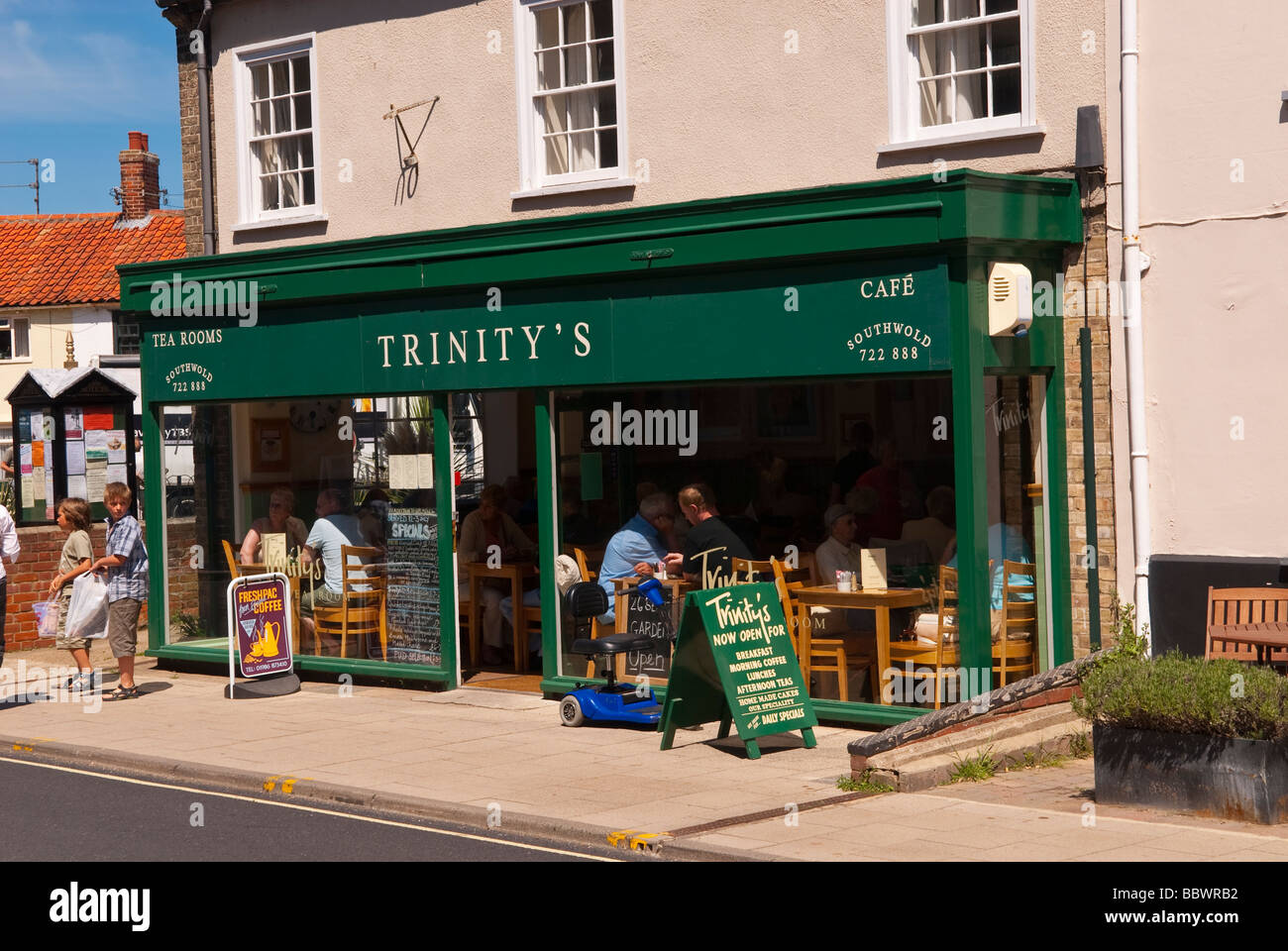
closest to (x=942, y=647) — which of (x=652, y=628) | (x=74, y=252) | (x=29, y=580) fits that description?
(x=652, y=628)

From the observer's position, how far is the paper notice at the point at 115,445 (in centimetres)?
1914

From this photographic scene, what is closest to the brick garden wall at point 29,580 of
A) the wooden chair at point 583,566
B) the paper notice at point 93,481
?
the paper notice at point 93,481

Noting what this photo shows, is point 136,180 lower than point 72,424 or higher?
higher

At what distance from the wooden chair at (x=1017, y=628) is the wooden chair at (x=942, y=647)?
304 mm

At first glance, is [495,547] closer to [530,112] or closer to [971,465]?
[530,112]

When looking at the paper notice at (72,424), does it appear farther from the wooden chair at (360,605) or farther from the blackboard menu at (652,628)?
the blackboard menu at (652,628)

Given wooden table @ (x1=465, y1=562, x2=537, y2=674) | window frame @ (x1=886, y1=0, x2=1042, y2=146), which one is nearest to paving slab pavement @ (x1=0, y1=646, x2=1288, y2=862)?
wooden table @ (x1=465, y1=562, x2=537, y2=674)

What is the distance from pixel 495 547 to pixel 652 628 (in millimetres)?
2287

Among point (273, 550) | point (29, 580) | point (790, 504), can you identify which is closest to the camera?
point (790, 504)

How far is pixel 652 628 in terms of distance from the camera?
40.0 ft

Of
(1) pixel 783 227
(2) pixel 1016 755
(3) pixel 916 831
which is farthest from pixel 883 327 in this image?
(3) pixel 916 831

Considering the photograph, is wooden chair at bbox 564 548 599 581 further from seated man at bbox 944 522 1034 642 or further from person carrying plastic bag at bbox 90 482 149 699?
person carrying plastic bag at bbox 90 482 149 699

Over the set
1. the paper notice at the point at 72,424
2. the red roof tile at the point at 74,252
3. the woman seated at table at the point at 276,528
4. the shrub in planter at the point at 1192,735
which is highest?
the red roof tile at the point at 74,252

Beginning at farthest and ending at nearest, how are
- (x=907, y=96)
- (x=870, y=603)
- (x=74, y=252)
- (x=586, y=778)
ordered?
(x=74, y=252)
(x=907, y=96)
(x=870, y=603)
(x=586, y=778)
